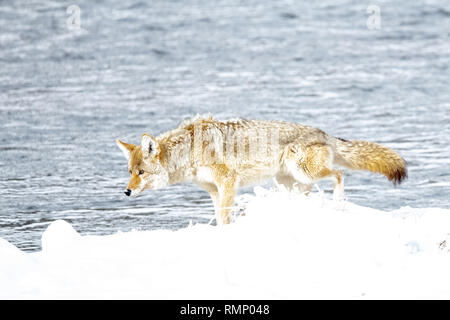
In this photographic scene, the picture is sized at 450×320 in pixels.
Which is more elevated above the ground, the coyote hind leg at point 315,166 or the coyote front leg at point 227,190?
the coyote hind leg at point 315,166

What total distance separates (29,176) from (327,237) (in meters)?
6.81

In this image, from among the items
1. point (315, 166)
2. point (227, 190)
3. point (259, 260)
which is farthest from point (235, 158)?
point (259, 260)

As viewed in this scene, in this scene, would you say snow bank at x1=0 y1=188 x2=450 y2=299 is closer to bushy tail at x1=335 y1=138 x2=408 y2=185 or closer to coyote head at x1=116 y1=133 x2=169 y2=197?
coyote head at x1=116 y1=133 x2=169 y2=197

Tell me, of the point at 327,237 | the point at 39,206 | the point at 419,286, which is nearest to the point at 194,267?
the point at 327,237

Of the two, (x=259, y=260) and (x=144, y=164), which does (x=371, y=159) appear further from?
(x=259, y=260)

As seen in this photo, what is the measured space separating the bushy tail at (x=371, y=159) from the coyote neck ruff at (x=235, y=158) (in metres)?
0.01

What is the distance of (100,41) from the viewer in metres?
23.2

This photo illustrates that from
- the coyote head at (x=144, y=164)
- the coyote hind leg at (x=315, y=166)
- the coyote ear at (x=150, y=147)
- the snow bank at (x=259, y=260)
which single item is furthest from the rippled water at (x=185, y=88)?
the snow bank at (x=259, y=260)

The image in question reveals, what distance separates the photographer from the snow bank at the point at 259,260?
20.8 ft

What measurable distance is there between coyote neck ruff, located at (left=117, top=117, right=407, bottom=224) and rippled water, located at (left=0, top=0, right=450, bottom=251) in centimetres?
81

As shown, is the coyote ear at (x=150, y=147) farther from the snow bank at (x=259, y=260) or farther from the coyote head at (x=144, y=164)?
the snow bank at (x=259, y=260)

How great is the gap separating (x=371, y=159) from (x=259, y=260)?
3523mm
